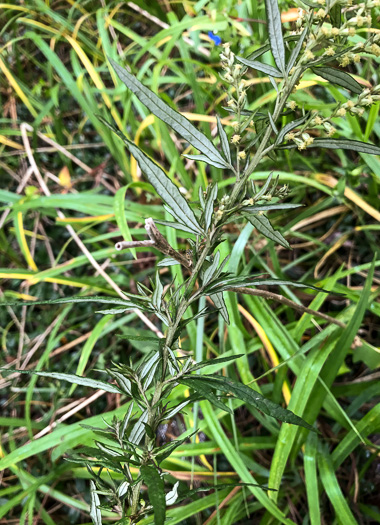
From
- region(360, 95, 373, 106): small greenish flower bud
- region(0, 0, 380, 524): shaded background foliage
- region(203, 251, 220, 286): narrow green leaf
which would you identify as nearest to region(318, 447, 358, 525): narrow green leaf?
region(0, 0, 380, 524): shaded background foliage

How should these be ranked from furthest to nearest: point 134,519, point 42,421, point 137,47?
point 137,47
point 42,421
point 134,519

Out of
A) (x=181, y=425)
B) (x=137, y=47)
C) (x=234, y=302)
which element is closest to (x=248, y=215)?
(x=234, y=302)

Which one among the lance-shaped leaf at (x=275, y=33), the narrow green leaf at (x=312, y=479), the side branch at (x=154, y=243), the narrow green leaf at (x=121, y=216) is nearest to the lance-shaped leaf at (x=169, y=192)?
the side branch at (x=154, y=243)

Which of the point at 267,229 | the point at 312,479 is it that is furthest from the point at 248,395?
the point at 312,479

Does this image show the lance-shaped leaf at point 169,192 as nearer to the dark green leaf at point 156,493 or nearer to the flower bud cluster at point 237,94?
the flower bud cluster at point 237,94

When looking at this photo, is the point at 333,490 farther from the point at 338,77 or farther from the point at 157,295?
the point at 338,77

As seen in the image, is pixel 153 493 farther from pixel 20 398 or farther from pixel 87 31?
pixel 87 31
